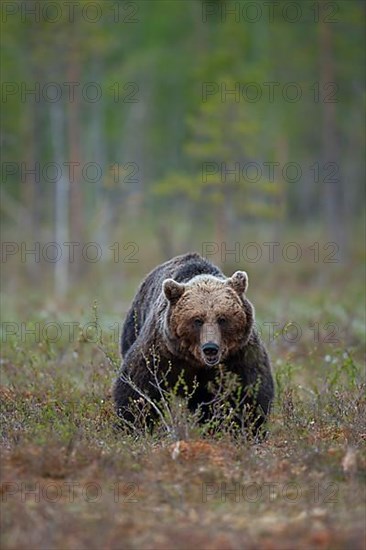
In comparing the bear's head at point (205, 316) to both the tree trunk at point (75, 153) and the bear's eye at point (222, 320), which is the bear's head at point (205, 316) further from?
the tree trunk at point (75, 153)

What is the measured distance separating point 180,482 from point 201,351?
1.75 m

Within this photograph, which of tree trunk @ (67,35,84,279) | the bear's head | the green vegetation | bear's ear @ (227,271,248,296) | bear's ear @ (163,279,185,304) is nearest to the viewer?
the green vegetation

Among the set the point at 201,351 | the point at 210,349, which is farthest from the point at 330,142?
the point at 210,349

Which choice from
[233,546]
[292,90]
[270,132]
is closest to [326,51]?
[292,90]

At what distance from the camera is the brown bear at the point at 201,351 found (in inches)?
321

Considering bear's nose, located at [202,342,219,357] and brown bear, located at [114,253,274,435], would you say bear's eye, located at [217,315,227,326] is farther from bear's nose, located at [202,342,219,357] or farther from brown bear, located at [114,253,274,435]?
bear's nose, located at [202,342,219,357]

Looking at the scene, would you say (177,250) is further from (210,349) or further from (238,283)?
(210,349)

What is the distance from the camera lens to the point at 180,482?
253 inches

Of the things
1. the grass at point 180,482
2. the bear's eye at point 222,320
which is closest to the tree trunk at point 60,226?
the grass at point 180,482

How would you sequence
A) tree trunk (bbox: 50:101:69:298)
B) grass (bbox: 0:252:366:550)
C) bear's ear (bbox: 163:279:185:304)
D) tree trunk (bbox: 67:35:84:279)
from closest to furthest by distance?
1. grass (bbox: 0:252:366:550)
2. bear's ear (bbox: 163:279:185:304)
3. tree trunk (bbox: 67:35:84:279)
4. tree trunk (bbox: 50:101:69:298)

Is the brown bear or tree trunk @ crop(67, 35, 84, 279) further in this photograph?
tree trunk @ crop(67, 35, 84, 279)

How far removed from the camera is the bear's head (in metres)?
8.12

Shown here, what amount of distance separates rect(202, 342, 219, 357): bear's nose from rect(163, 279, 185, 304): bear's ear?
0.68 m

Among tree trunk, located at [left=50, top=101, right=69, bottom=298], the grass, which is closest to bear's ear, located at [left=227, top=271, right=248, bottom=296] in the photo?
the grass
